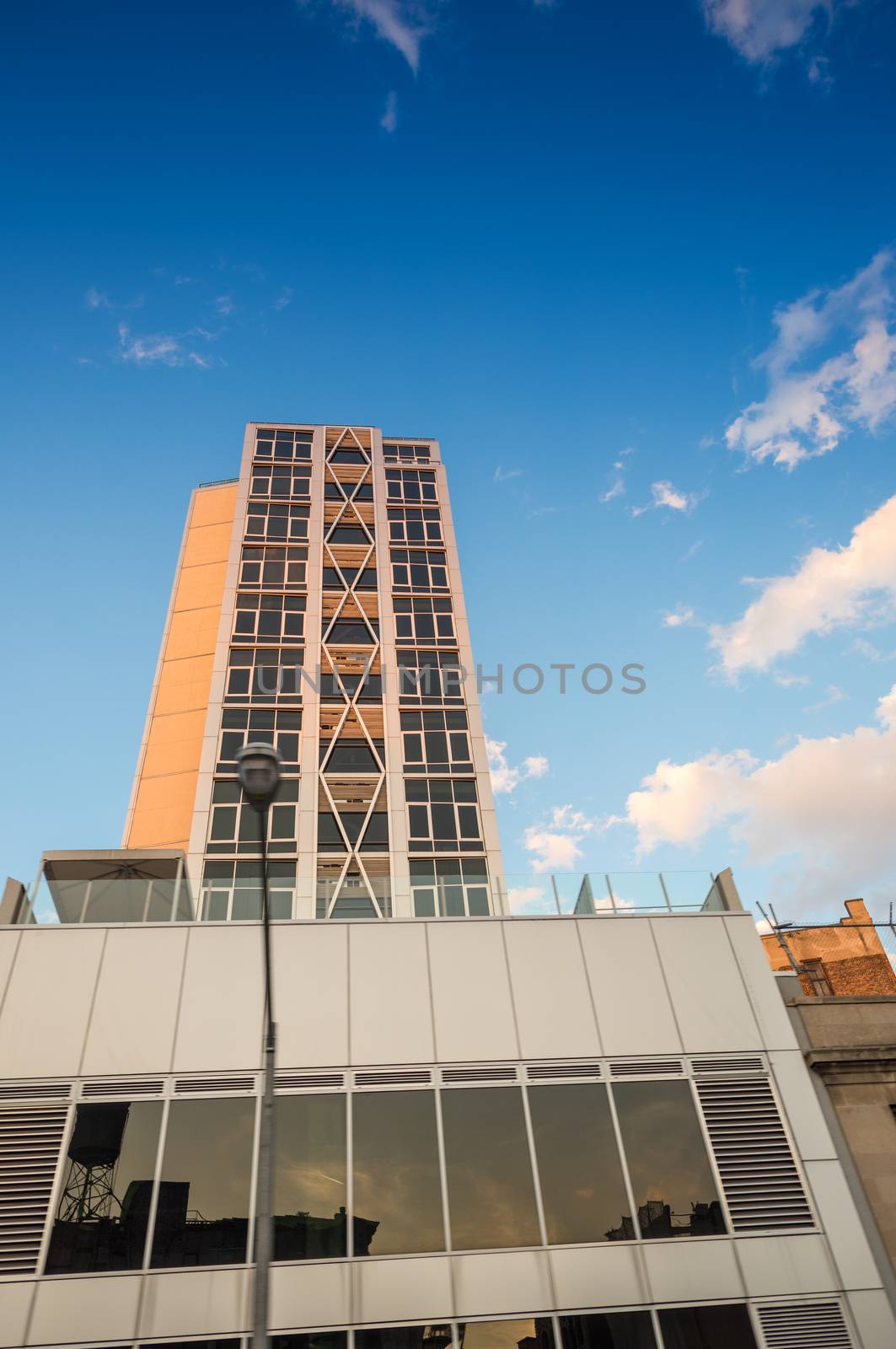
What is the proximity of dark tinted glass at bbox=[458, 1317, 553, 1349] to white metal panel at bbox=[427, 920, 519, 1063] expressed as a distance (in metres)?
3.82

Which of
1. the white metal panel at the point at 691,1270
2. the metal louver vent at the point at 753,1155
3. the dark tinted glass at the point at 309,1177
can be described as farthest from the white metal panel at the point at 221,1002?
the metal louver vent at the point at 753,1155

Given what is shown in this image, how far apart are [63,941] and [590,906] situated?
1028cm

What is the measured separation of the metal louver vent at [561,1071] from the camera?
15.4 meters

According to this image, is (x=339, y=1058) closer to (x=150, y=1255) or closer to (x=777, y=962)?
(x=150, y=1255)

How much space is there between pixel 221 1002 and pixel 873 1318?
39.4 ft

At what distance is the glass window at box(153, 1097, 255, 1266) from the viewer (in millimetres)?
13336

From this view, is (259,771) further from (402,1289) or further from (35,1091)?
(402,1289)

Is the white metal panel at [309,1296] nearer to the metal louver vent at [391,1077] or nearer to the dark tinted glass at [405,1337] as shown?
the dark tinted glass at [405,1337]

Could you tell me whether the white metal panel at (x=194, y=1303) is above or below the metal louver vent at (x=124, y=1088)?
below

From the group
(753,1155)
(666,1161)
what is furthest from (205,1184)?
(753,1155)

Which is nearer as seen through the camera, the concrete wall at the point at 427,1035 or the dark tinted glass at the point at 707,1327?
the concrete wall at the point at 427,1035

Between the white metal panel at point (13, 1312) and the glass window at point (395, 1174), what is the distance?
16.1 ft

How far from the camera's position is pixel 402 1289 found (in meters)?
13.4

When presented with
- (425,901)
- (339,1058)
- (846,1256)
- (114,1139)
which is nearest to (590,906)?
(425,901)
